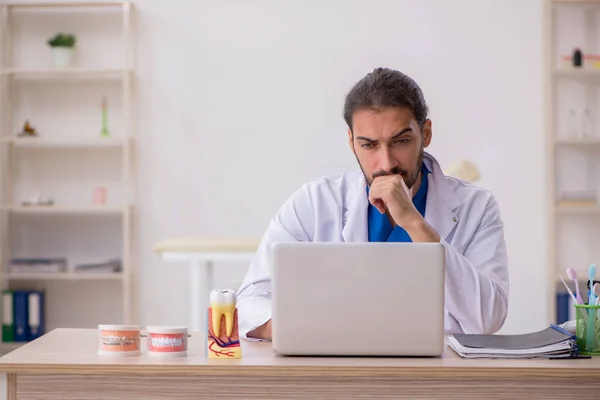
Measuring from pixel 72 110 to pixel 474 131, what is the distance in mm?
2291

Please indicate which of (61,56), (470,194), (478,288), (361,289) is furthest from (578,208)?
(361,289)

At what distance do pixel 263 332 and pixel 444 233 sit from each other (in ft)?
A: 1.77

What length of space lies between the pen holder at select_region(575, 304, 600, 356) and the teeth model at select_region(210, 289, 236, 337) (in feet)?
2.03

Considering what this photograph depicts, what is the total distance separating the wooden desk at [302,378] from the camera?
138 cm

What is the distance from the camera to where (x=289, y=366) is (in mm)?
1386

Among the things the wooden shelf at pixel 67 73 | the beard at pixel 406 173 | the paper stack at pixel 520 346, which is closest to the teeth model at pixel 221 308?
the paper stack at pixel 520 346

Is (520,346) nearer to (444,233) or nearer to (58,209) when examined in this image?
(444,233)

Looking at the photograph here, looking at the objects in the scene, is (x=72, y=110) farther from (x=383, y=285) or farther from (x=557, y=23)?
(x=383, y=285)

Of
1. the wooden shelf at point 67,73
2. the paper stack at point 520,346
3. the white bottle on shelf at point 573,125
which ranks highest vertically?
the wooden shelf at point 67,73

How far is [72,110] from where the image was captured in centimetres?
505

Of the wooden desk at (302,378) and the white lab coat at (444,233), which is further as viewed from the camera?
the white lab coat at (444,233)

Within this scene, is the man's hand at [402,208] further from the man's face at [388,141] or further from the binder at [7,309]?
the binder at [7,309]

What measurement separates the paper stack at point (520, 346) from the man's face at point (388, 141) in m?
0.47

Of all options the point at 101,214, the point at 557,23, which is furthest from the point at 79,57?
the point at 557,23
